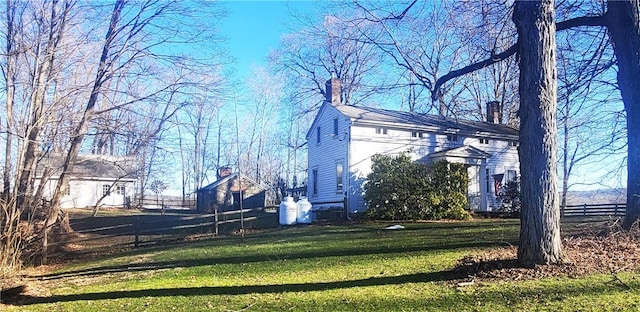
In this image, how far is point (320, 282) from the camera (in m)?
6.79

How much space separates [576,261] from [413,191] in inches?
456

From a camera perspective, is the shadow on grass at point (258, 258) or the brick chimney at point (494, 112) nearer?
the shadow on grass at point (258, 258)

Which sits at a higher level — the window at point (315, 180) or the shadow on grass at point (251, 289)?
the window at point (315, 180)

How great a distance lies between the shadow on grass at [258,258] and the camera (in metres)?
9.32

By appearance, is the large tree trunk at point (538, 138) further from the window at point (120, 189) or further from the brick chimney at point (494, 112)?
the window at point (120, 189)

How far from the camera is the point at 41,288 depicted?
8250 mm

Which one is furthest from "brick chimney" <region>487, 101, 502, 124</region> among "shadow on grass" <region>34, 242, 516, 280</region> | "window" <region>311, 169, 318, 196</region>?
"shadow on grass" <region>34, 242, 516, 280</region>

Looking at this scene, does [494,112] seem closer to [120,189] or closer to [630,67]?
[630,67]

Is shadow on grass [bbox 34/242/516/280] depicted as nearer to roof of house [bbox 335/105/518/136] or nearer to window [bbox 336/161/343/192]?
roof of house [bbox 335/105/518/136]

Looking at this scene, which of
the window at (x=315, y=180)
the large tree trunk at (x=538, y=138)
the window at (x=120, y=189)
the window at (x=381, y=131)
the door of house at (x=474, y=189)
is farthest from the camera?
the window at (x=120, y=189)

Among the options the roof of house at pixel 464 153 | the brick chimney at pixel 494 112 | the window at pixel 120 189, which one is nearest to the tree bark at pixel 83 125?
the roof of house at pixel 464 153

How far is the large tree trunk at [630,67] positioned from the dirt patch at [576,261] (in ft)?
3.47

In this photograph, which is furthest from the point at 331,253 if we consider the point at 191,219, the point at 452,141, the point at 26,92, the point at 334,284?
the point at 452,141

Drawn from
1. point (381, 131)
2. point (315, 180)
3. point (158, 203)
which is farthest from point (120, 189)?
point (381, 131)
